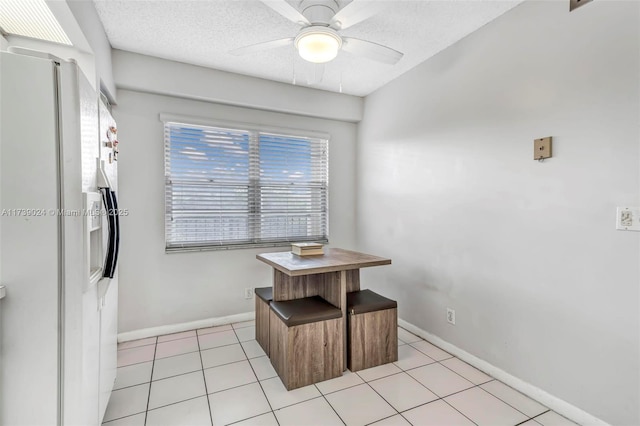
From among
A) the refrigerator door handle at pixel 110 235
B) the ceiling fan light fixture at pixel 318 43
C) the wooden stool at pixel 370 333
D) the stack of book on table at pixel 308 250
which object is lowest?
the wooden stool at pixel 370 333

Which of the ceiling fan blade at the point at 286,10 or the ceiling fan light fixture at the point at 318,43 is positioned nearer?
the ceiling fan blade at the point at 286,10

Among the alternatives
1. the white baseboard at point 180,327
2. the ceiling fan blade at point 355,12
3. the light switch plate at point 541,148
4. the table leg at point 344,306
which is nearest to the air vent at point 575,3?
the light switch plate at point 541,148

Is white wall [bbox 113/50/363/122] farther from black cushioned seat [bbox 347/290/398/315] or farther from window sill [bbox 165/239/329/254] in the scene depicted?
black cushioned seat [bbox 347/290/398/315]

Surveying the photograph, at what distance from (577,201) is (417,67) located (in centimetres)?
186

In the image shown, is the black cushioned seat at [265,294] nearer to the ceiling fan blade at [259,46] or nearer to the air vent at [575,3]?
the ceiling fan blade at [259,46]

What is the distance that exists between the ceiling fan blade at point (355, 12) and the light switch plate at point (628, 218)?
5.32 ft

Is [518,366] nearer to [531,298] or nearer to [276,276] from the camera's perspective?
[531,298]

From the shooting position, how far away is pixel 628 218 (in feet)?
5.08

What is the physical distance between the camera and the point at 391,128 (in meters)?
3.31

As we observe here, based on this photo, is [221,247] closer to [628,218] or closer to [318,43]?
[318,43]

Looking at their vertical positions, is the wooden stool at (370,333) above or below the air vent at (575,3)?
below

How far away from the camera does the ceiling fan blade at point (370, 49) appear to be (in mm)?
1921

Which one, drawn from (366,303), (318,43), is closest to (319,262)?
(366,303)

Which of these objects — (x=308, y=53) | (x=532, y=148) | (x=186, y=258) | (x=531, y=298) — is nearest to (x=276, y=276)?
(x=186, y=258)
